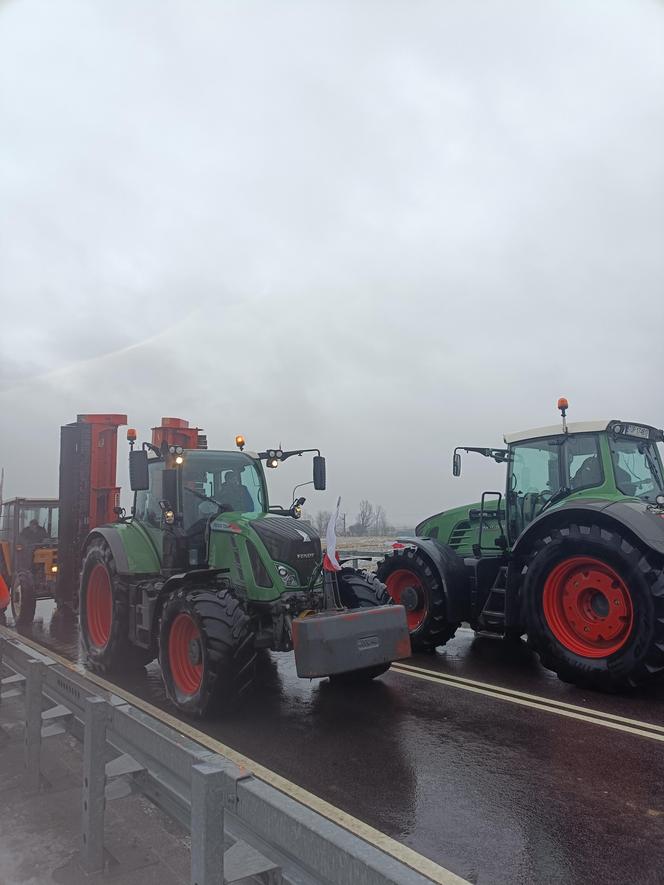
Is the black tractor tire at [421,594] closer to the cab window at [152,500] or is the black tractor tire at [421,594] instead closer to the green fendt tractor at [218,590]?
the green fendt tractor at [218,590]

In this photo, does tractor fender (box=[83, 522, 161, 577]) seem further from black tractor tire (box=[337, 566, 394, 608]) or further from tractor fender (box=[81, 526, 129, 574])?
black tractor tire (box=[337, 566, 394, 608])

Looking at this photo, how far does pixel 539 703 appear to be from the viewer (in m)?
5.78

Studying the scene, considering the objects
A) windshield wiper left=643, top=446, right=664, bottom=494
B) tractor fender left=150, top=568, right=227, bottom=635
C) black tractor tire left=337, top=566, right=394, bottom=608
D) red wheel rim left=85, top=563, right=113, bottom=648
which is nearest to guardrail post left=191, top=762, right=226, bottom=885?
tractor fender left=150, top=568, right=227, bottom=635

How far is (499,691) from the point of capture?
243 inches

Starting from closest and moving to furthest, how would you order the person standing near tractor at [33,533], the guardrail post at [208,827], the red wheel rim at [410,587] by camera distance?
the guardrail post at [208,827]
the red wheel rim at [410,587]
the person standing near tractor at [33,533]

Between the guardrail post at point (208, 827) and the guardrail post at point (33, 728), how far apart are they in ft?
7.43

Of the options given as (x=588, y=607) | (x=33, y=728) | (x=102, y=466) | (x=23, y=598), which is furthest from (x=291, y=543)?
(x=23, y=598)

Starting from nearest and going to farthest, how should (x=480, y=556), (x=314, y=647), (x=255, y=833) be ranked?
(x=255, y=833), (x=314, y=647), (x=480, y=556)

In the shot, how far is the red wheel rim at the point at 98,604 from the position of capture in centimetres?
769

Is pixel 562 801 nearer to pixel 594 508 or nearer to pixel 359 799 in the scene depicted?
pixel 359 799

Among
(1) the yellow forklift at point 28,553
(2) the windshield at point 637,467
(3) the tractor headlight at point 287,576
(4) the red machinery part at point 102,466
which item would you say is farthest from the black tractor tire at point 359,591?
(1) the yellow forklift at point 28,553

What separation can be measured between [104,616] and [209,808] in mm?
6019

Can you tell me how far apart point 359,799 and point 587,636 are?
3.28 metres

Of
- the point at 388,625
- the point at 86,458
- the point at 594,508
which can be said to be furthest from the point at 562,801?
the point at 86,458
